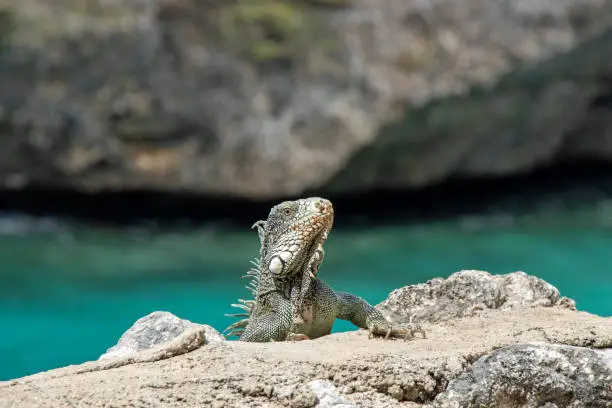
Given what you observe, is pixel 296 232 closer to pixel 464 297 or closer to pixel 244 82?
pixel 464 297

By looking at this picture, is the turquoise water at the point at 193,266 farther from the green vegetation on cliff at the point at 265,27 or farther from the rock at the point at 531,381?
the rock at the point at 531,381

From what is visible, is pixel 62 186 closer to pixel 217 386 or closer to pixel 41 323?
pixel 41 323

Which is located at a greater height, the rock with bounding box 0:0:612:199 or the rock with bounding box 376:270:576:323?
the rock with bounding box 0:0:612:199

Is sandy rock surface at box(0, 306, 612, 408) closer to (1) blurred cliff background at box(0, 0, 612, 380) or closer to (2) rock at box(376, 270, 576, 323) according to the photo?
(2) rock at box(376, 270, 576, 323)

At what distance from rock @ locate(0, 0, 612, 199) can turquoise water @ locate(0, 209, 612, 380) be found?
562 mm

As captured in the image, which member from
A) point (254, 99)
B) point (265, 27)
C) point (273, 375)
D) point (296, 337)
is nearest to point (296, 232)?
point (296, 337)

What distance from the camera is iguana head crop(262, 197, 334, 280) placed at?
2.85 m

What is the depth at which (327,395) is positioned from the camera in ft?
7.12

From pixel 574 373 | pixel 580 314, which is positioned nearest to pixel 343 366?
pixel 574 373

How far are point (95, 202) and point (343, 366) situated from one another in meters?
6.78

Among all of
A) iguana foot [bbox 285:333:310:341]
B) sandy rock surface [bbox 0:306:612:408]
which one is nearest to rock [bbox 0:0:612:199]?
iguana foot [bbox 285:333:310:341]

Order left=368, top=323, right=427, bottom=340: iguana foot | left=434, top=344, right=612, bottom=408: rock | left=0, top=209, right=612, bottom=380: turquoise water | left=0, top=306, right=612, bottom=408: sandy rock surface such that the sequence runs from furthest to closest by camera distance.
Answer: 1. left=0, top=209, right=612, bottom=380: turquoise water
2. left=368, top=323, right=427, bottom=340: iguana foot
3. left=434, top=344, right=612, bottom=408: rock
4. left=0, top=306, right=612, bottom=408: sandy rock surface

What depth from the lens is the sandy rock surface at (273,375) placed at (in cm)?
207

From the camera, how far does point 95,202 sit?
8.69 m
